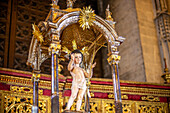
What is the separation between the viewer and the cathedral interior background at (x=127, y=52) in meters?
7.55

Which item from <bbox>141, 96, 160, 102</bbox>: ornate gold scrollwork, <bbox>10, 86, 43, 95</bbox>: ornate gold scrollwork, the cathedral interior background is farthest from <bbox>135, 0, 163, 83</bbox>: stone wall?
<bbox>10, 86, 43, 95</bbox>: ornate gold scrollwork

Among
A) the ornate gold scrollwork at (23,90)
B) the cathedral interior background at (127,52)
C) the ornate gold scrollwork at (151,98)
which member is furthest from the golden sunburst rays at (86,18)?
the ornate gold scrollwork at (151,98)

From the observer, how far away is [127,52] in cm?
998

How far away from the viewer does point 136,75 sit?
9359 millimetres

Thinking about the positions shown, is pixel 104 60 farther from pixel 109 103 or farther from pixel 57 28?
pixel 57 28

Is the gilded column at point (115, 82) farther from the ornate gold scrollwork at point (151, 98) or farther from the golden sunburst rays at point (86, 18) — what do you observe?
the ornate gold scrollwork at point (151, 98)

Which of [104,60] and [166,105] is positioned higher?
[104,60]

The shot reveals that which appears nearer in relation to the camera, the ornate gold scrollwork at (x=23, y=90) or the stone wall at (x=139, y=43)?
the ornate gold scrollwork at (x=23, y=90)

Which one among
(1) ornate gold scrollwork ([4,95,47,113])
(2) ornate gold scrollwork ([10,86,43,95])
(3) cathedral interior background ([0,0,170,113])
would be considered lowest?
(1) ornate gold scrollwork ([4,95,47,113])

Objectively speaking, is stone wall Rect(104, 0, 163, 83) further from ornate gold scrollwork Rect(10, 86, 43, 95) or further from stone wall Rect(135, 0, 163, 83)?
ornate gold scrollwork Rect(10, 86, 43, 95)

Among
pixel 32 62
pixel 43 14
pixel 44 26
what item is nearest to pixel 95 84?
pixel 32 62

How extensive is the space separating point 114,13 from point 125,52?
181 cm

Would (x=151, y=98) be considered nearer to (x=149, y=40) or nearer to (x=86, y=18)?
(x=149, y=40)

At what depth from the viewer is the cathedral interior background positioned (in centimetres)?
755
